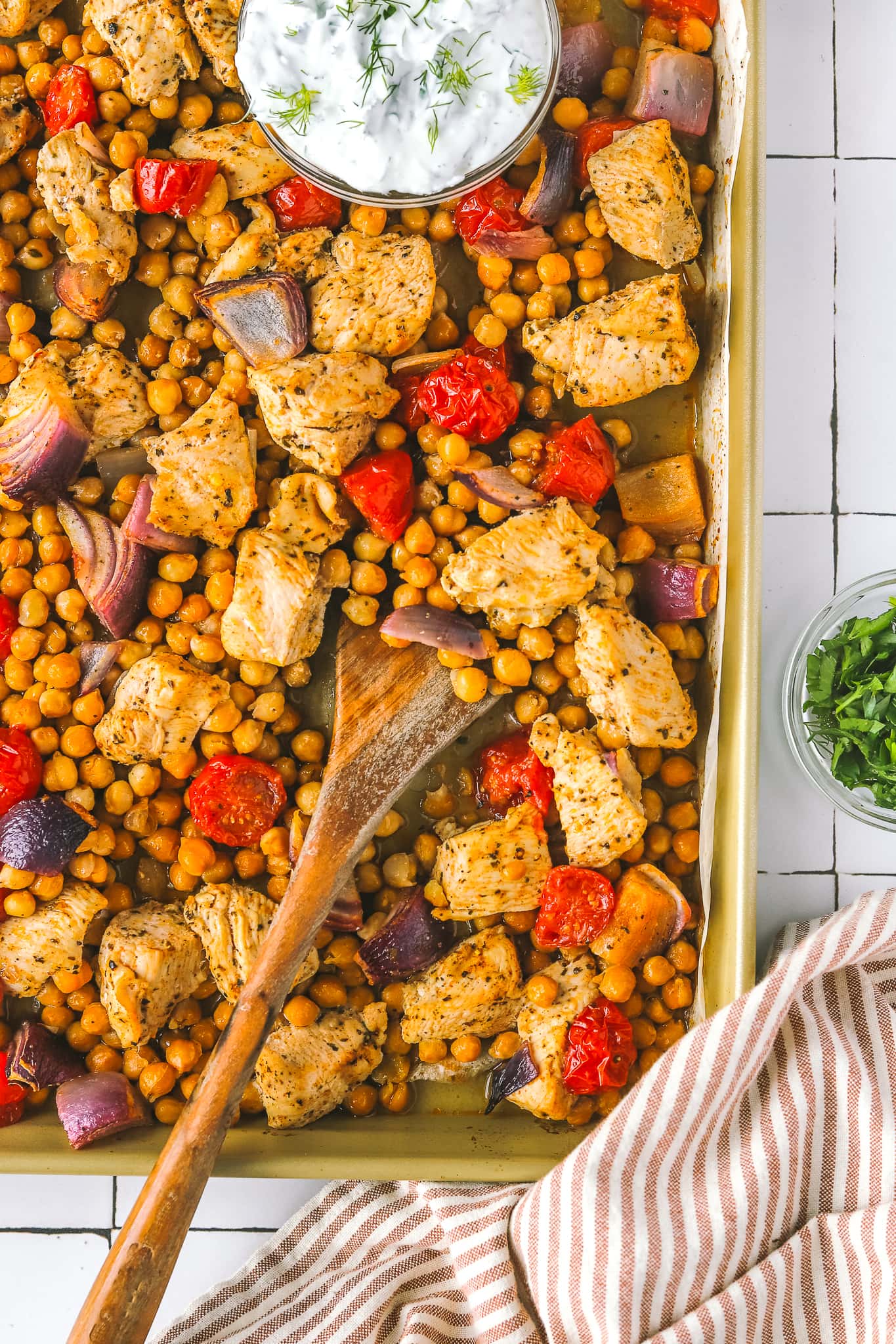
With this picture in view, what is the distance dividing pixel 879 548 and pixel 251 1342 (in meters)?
2.69

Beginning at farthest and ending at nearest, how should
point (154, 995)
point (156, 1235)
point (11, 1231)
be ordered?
1. point (11, 1231)
2. point (154, 995)
3. point (156, 1235)

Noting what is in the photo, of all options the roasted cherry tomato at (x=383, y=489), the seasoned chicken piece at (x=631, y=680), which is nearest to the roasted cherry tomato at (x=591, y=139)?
the roasted cherry tomato at (x=383, y=489)

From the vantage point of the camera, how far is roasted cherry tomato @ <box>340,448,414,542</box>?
2846mm

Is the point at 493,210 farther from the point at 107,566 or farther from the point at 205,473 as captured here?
the point at 107,566

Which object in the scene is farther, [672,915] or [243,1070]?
[672,915]

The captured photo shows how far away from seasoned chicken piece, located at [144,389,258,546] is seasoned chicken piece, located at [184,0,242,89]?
88 cm

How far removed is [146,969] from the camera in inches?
111

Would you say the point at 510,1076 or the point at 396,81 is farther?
the point at 510,1076

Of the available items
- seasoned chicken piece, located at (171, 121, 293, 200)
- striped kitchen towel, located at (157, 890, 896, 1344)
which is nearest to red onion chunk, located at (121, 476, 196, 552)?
seasoned chicken piece, located at (171, 121, 293, 200)

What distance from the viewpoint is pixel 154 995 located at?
283cm

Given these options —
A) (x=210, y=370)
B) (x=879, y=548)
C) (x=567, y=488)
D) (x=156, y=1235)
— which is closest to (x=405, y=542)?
(x=567, y=488)

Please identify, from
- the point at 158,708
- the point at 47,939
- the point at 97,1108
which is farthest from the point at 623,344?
the point at 97,1108

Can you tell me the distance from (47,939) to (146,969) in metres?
0.28

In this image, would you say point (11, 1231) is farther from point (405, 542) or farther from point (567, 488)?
point (567, 488)
